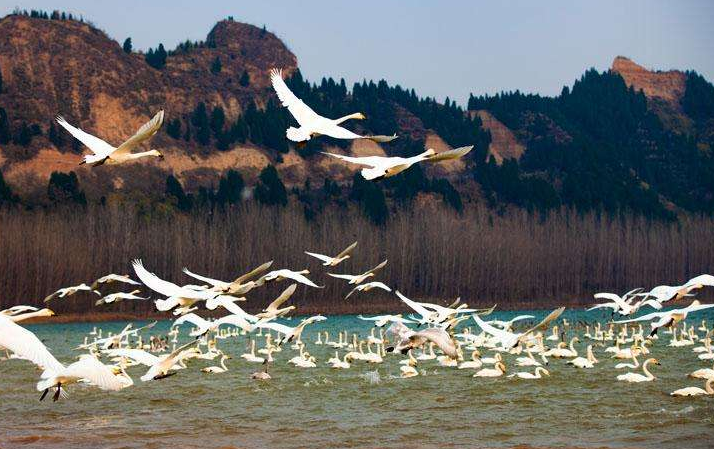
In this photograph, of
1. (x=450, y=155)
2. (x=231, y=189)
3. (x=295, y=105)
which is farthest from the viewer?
(x=231, y=189)

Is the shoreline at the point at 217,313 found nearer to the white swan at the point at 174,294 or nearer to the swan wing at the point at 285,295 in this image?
the swan wing at the point at 285,295

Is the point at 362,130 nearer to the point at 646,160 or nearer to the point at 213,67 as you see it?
the point at 213,67

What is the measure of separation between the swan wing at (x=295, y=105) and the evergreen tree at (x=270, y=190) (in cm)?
8452

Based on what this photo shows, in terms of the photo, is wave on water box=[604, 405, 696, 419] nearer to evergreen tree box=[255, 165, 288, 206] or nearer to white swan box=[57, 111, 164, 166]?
white swan box=[57, 111, 164, 166]

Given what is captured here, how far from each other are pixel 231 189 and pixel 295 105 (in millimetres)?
87720

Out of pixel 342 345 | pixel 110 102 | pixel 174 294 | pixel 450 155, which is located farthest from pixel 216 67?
pixel 450 155

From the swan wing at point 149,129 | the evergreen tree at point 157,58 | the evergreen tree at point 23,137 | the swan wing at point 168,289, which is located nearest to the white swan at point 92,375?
the swan wing at point 168,289

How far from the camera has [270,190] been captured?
107312 millimetres

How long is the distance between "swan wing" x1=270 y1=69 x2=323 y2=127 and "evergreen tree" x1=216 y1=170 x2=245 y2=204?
8242 centimetres

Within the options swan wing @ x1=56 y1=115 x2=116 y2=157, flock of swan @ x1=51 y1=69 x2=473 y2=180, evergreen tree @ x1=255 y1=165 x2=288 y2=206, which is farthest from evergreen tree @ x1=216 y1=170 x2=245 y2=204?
flock of swan @ x1=51 y1=69 x2=473 y2=180

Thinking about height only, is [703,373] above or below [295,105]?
below

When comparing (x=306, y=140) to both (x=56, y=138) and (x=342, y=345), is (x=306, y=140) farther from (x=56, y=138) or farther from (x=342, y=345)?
(x=56, y=138)

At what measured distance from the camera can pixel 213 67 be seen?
167 m

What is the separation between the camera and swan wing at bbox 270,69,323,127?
58.3 feet
